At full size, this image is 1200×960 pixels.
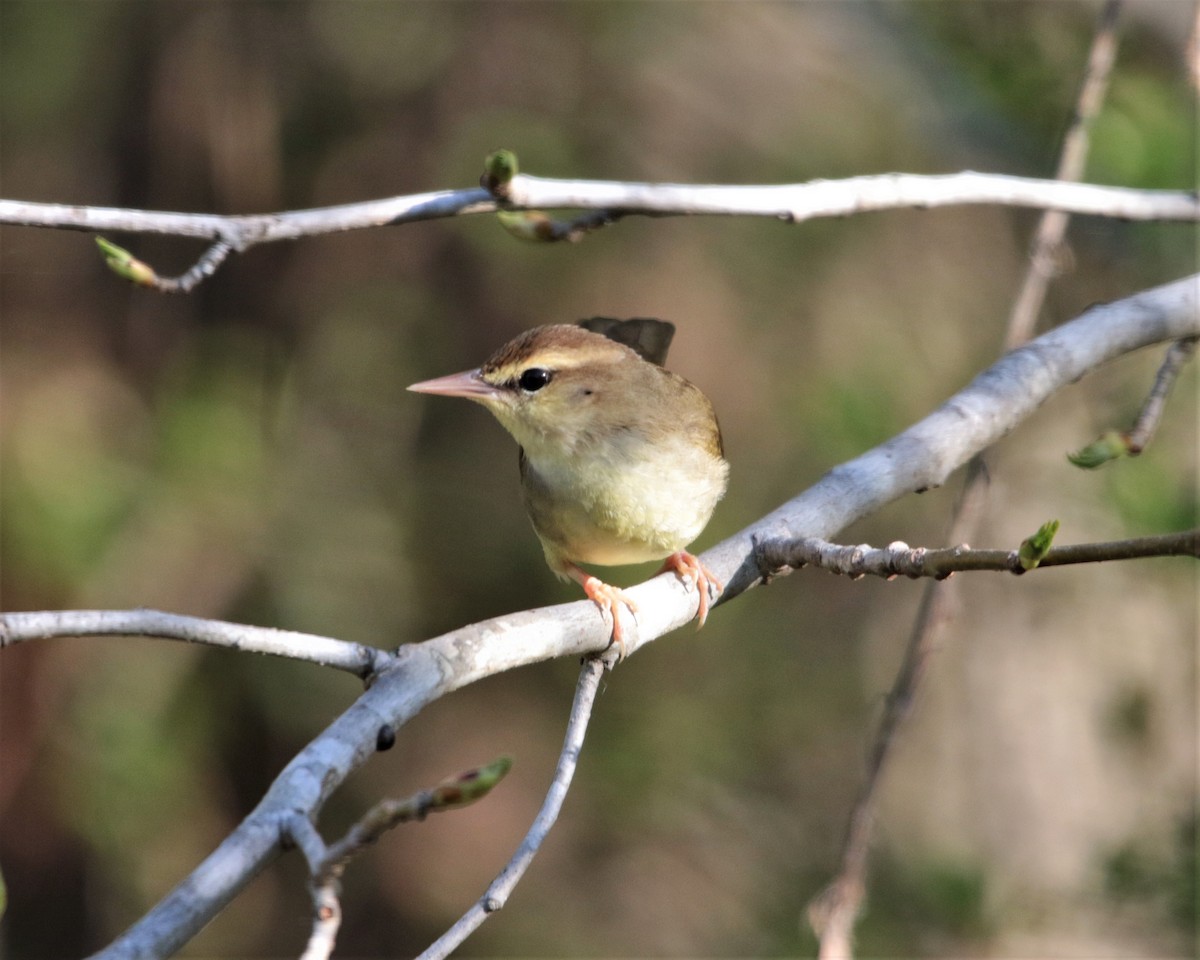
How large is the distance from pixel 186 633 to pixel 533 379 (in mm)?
1764

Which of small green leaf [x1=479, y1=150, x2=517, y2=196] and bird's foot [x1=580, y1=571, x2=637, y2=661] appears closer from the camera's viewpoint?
small green leaf [x1=479, y1=150, x2=517, y2=196]

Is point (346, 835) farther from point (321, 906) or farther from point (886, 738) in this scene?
point (886, 738)

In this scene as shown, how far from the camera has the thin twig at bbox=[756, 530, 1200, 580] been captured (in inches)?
61.2

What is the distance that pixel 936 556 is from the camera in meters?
1.87

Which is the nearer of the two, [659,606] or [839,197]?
[659,606]

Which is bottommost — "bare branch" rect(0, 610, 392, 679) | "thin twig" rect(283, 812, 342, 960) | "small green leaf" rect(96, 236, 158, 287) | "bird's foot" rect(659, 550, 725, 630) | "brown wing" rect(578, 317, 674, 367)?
"thin twig" rect(283, 812, 342, 960)

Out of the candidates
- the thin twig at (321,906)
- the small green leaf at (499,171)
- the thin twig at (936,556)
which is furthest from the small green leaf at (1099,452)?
the thin twig at (321,906)

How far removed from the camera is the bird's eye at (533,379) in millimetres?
3396

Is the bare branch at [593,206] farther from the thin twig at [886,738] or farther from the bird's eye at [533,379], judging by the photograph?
the thin twig at [886,738]

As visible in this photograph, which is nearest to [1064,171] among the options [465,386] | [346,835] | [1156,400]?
[1156,400]

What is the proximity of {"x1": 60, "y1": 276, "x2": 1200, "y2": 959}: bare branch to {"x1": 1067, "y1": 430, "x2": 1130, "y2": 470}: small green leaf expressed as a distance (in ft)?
1.28

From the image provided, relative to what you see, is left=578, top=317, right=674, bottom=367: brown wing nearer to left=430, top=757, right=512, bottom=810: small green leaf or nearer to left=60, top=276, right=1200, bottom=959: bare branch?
left=60, top=276, right=1200, bottom=959: bare branch

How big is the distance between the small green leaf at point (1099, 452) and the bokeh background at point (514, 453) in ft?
6.52

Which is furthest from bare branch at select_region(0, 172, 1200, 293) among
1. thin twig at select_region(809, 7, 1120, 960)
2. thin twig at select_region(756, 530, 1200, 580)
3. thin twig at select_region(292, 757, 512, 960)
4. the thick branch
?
thin twig at select_region(292, 757, 512, 960)
